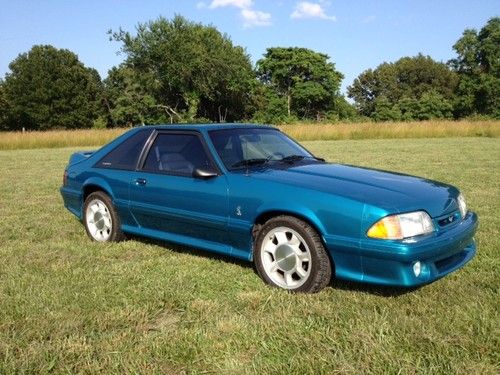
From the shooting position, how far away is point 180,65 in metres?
55.5

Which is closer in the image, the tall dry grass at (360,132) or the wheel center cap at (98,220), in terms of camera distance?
the wheel center cap at (98,220)

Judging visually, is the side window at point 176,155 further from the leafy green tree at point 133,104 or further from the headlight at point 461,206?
the leafy green tree at point 133,104

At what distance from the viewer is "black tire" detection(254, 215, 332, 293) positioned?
12.0 feet

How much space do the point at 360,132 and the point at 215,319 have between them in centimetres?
2745

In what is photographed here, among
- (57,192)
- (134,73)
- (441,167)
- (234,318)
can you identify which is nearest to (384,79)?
(134,73)

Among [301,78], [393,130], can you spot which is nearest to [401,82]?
[301,78]

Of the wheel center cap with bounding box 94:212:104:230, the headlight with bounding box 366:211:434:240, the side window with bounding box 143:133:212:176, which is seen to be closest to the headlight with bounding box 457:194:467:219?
the headlight with bounding box 366:211:434:240

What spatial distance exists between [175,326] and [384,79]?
80920mm

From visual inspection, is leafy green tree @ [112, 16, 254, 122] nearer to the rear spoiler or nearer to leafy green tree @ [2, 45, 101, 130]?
leafy green tree @ [2, 45, 101, 130]

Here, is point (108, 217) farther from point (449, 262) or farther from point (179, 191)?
point (449, 262)

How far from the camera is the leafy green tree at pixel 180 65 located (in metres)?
55.8

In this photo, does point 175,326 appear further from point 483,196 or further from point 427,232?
point 483,196

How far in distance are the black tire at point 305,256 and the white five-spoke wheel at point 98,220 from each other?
208 centimetres

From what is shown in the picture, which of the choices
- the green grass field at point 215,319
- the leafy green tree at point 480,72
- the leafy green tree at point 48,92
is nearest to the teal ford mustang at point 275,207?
the green grass field at point 215,319
